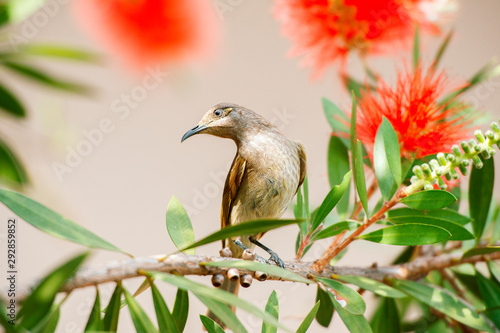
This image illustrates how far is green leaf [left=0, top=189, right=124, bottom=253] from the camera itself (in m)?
0.52

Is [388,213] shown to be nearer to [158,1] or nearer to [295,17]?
[295,17]

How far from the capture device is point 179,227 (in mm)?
697

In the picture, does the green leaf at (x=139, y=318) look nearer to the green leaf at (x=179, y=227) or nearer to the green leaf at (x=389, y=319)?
the green leaf at (x=179, y=227)

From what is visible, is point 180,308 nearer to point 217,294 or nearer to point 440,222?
point 217,294

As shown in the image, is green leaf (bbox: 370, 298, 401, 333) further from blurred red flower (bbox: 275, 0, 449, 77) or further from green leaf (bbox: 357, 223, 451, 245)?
blurred red flower (bbox: 275, 0, 449, 77)

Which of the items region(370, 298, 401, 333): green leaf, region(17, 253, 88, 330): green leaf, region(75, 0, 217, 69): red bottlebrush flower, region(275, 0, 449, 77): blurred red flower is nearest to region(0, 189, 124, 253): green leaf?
region(17, 253, 88, 330): green leaf

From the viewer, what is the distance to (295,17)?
3.45 feet

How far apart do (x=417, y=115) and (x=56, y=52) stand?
581 mm

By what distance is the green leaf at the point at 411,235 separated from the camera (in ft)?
→ 2.26

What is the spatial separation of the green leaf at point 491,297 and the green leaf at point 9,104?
83cm

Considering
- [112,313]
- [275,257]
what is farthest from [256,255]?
[112,313]

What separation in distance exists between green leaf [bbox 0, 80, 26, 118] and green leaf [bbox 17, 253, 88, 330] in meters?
0.23

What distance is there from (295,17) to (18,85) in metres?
1.78

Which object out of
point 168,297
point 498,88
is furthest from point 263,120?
point 498,88
